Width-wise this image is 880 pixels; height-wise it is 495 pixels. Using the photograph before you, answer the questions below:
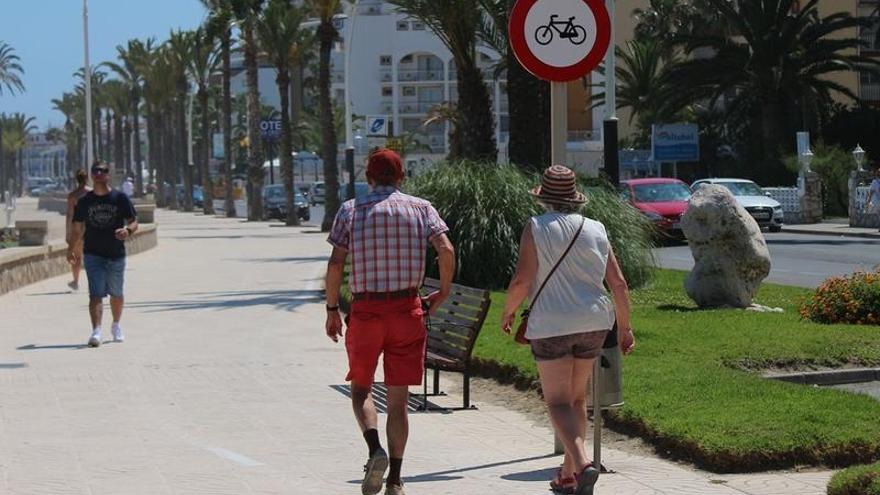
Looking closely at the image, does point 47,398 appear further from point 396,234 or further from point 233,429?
point 396,234

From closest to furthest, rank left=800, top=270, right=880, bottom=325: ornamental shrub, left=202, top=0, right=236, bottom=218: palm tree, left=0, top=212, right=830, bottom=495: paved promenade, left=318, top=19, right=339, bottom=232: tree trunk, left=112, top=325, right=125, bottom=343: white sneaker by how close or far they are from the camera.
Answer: left=0, top=212, right=830, bottom=495: paved promenade → left=800, top=270, right=880, bottom=325: ornamental shrub → left=112, top=325, right=125, bottom=343: white sneaker → left=318, top=19, right=339, bottom=232: tree trunk → left=202, top=0, right=236, bottom=218: palm tree

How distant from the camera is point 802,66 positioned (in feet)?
178

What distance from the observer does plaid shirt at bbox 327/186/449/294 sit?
782 cm

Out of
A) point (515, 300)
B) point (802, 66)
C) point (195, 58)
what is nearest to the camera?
point (515, 300)

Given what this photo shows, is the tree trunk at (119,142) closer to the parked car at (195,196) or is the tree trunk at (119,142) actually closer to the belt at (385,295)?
the parked car at (195,196)

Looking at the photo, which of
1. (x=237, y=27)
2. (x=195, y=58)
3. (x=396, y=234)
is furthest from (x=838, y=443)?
(x=195, y=58)

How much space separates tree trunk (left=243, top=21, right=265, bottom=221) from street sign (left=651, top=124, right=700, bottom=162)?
18695 millimetres

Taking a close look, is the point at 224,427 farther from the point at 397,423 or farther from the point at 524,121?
the point at 524,121

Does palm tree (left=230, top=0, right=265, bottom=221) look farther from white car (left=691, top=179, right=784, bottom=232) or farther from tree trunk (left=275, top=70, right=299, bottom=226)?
white car (left=691, top=179, right=784, bottom=232)

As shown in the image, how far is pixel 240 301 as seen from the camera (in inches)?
843

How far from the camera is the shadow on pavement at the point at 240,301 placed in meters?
20.4

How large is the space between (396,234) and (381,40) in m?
107

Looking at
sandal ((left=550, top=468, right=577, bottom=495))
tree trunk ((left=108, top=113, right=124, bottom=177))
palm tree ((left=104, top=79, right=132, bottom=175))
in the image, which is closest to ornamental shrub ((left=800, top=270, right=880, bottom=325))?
sandal ((left=550, top=468, right=577, bottom=495))

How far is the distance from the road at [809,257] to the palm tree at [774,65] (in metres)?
14.3
